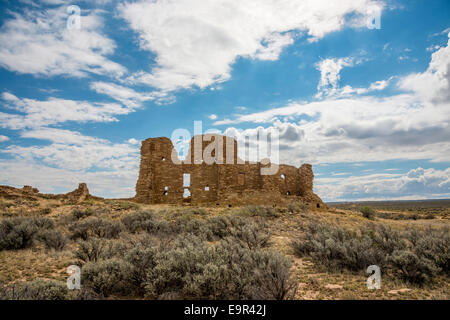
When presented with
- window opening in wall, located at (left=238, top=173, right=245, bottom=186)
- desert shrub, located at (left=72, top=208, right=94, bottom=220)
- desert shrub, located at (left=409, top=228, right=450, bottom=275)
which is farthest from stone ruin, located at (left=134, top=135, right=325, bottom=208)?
desert shrub, located at (left=409, top=228, right=450, bottom=275)

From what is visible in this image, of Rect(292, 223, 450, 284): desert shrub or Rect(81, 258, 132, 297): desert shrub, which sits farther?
Rect(292, 223, 450, 284): desert shrub

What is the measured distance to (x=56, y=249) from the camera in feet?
23.0

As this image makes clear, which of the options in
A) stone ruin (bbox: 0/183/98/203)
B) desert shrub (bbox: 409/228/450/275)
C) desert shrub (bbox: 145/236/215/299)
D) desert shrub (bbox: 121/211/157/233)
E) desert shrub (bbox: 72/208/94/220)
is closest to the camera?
desert shrub (bbox: 145/236/215/299)

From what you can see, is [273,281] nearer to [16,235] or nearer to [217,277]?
[217,277]

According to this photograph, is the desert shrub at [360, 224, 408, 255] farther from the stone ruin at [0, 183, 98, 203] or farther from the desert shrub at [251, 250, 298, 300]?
the stone ruin at [0, 183, 98, 203]

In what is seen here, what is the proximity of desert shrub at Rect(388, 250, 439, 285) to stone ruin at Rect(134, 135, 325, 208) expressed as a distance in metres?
14.1

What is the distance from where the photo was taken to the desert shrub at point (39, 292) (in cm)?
330

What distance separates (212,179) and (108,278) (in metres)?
18.0

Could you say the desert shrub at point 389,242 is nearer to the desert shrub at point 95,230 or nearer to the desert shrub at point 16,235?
the desert shrub at point 95,230

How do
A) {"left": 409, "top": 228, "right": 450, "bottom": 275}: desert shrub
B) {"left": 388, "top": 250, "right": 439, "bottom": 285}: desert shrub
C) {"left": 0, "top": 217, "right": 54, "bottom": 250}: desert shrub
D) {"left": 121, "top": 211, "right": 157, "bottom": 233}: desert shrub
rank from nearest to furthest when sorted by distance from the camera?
1. {"left": 388, "top": 250, "right": 439, "bottom": 285}: desert shrub
2. {"left": 409, "top": 228, "right": 450, "bottom": 275}: desert shrub
3. {"left": 0, "top": 217, "right": 54, "bottom": 250}: desert shrub
4. {"left": 121, "top": 211, "right": 157, "bottom": 233}: desert shrub

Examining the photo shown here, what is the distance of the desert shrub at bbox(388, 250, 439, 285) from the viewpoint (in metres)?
4.59

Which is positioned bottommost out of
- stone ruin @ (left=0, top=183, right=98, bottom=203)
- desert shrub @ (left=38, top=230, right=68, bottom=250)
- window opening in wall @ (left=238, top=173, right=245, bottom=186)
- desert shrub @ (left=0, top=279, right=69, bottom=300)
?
desert shrub @ (left=38, top=230, right=68, bottom=250)

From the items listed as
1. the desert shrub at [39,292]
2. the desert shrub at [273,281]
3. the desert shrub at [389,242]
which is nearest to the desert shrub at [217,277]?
the desert shrub at [273,281]
